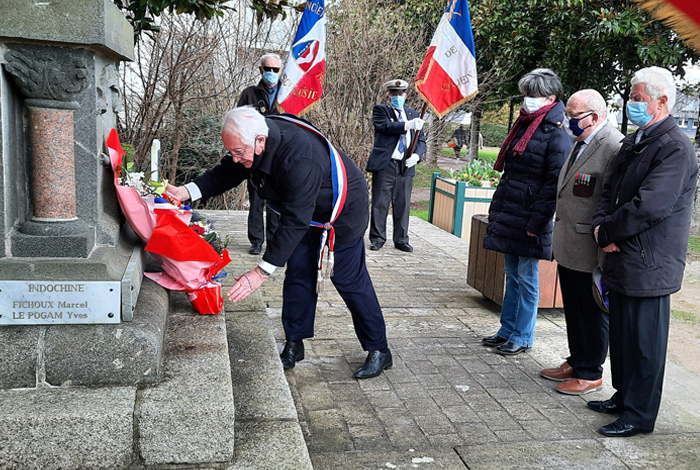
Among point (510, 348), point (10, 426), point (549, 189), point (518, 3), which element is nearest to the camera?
point (10, 426)

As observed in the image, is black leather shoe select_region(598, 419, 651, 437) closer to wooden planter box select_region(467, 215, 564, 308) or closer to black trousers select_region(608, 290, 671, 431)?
black trousers select_region(608, 290, 671, 431)

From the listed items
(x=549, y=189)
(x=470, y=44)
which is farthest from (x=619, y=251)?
(x=470, y=44)

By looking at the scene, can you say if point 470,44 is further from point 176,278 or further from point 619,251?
point 176,278

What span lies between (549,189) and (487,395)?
1428 millimetres

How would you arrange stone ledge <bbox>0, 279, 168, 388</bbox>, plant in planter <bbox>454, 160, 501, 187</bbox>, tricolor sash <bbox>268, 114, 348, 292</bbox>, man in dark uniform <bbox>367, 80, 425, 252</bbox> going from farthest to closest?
plant in planter <bbox>454, 160, 501, 187</bbox>, man in dark uniform <bbox>367, 80, 425, 252</bbox>, tricolor sash <bbox>268, 114, 348, 292</bbox>, stone ledge <bbox>0, 279, 168, 388</bbox>

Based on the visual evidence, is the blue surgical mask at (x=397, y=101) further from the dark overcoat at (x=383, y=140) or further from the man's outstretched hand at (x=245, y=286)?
the man's outstretched hand at (x=245, y=286)

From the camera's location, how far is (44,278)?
2.91 metres

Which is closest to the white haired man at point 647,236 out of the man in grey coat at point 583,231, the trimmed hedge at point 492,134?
the man in grey coat at point 583,231

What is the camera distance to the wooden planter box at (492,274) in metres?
5.80

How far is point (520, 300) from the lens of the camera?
481 centimetres

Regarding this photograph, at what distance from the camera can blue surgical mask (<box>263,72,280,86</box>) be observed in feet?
23.6

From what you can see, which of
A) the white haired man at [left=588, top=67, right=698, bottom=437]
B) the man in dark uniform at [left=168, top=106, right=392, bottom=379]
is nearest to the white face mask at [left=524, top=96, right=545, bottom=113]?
the white haired man at [left=588, top=67, right=698, bottom=437]

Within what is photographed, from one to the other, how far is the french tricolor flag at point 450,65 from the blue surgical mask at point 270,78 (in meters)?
1.49

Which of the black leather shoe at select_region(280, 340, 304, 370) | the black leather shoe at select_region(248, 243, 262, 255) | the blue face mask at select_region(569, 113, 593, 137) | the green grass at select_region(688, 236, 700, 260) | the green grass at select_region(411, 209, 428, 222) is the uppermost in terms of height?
the blue face mask at select_region(569, 113, 593, 137)
